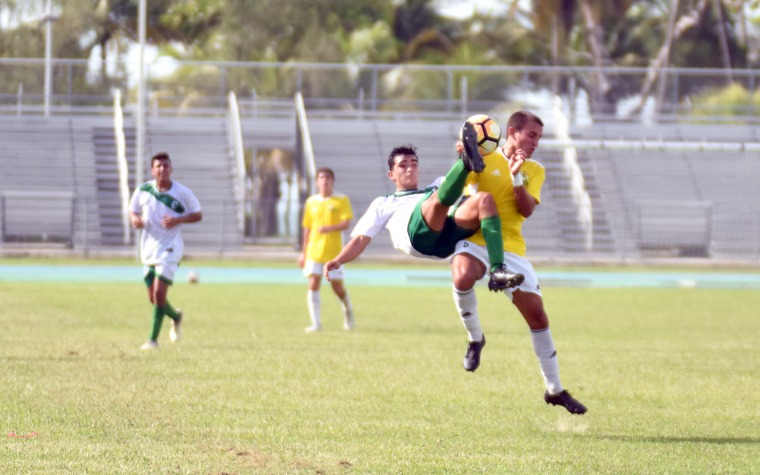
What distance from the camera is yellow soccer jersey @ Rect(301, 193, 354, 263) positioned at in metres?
16.6

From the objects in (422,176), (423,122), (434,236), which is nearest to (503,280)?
(434,236)

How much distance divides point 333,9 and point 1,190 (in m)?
20.6

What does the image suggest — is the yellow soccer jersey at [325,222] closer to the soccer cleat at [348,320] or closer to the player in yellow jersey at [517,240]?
the soccer cleat at [348,320]

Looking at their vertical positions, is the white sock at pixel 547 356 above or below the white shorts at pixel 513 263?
below

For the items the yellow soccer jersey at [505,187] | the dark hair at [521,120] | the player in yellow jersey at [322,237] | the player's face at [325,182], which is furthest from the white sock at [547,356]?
the player's face at [325,182]

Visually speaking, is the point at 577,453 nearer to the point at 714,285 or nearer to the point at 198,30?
the point at 714,285

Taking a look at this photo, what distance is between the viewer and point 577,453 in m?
7.78

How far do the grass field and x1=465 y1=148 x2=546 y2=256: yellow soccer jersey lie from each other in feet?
4.12

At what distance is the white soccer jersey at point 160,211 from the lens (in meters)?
13.7

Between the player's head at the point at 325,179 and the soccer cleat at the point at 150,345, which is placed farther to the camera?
the player's head at the point at 325,179

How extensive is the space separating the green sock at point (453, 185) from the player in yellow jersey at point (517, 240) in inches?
11.3

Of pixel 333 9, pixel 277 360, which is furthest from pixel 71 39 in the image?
pixel 277 360

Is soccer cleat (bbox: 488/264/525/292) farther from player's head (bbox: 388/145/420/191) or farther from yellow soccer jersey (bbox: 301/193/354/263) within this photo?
yellow soccer jersey (bbox: 301/193/354/263)

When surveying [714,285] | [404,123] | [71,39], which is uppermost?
[71,39]
